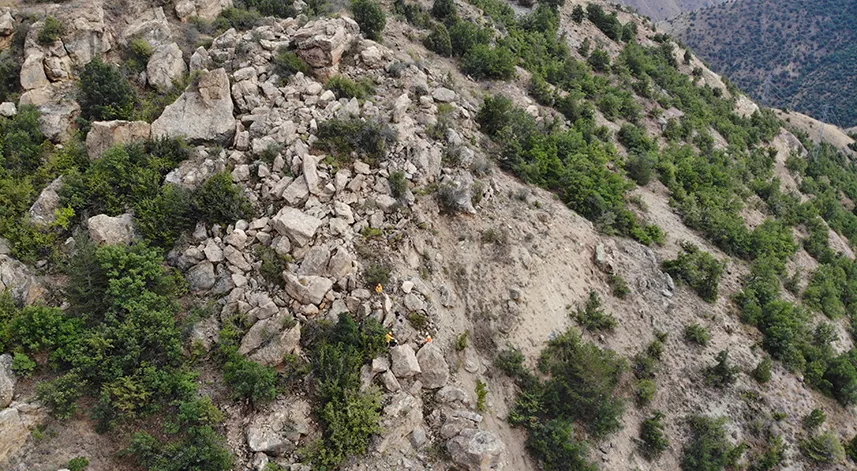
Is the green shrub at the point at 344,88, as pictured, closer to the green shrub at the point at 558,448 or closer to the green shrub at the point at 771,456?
the green shrub at the point at 558,448

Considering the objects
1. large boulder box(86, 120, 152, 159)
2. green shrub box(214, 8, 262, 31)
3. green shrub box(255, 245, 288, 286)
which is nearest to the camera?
green shrub box(255, 245, 288, 286)

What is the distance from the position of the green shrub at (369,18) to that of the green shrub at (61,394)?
55.7 feet

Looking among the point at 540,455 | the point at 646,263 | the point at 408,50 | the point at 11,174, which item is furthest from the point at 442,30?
the point at 540,455

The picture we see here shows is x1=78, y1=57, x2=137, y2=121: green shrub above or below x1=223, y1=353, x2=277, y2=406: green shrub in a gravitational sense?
above

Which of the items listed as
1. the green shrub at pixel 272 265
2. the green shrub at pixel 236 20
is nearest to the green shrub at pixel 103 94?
the green shrub at pixel 236 20

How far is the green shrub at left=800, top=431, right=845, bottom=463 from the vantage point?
14836 millimetres

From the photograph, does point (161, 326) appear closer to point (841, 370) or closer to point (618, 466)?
point (618, 466)

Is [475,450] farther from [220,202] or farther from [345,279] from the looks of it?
[220,202]

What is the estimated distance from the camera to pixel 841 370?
17219 millimetres

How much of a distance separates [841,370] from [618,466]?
36.9 feet

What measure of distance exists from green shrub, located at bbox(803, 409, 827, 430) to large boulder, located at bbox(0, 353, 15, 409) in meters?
23.0

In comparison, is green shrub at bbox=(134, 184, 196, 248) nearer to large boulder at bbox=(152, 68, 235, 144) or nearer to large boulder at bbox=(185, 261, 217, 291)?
large boulder at bbox=(185, 261, 217, 291)

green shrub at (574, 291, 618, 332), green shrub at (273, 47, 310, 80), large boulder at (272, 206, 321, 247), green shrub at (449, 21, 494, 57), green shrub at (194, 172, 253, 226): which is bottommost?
green shrub at (574, 291, 618, 332)

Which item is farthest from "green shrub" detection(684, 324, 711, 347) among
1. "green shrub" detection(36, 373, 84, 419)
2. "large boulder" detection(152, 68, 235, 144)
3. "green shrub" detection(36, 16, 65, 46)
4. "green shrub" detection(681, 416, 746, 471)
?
"green shrub" detection(36, 16, 65, 46)
